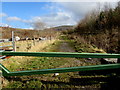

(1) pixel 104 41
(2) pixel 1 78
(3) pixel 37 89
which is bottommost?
A: (3) pixel 37 89

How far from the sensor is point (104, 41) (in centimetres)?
878

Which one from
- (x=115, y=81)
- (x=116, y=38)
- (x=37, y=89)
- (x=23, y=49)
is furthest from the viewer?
(x=116, y=38)

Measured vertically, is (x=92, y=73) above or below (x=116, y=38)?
below

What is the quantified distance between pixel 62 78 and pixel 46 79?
0.46m

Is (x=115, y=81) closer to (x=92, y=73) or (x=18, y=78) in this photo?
(x=92, y=73)

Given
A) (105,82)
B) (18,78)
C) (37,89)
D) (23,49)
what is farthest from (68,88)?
(23,49)

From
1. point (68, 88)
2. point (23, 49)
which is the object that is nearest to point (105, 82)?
point (68, 88)

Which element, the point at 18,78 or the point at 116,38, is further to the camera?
the point at 116,38

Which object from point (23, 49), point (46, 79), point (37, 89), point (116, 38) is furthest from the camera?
point (116, 38)

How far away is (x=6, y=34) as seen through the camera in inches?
511

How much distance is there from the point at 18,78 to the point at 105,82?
238 cm

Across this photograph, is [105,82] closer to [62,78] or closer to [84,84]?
[84,84]

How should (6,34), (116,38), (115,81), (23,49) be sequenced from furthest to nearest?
(6,34), (116,38), (23,49), (115,81)

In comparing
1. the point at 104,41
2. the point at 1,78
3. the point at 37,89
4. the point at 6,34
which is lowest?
the point at 37,89
